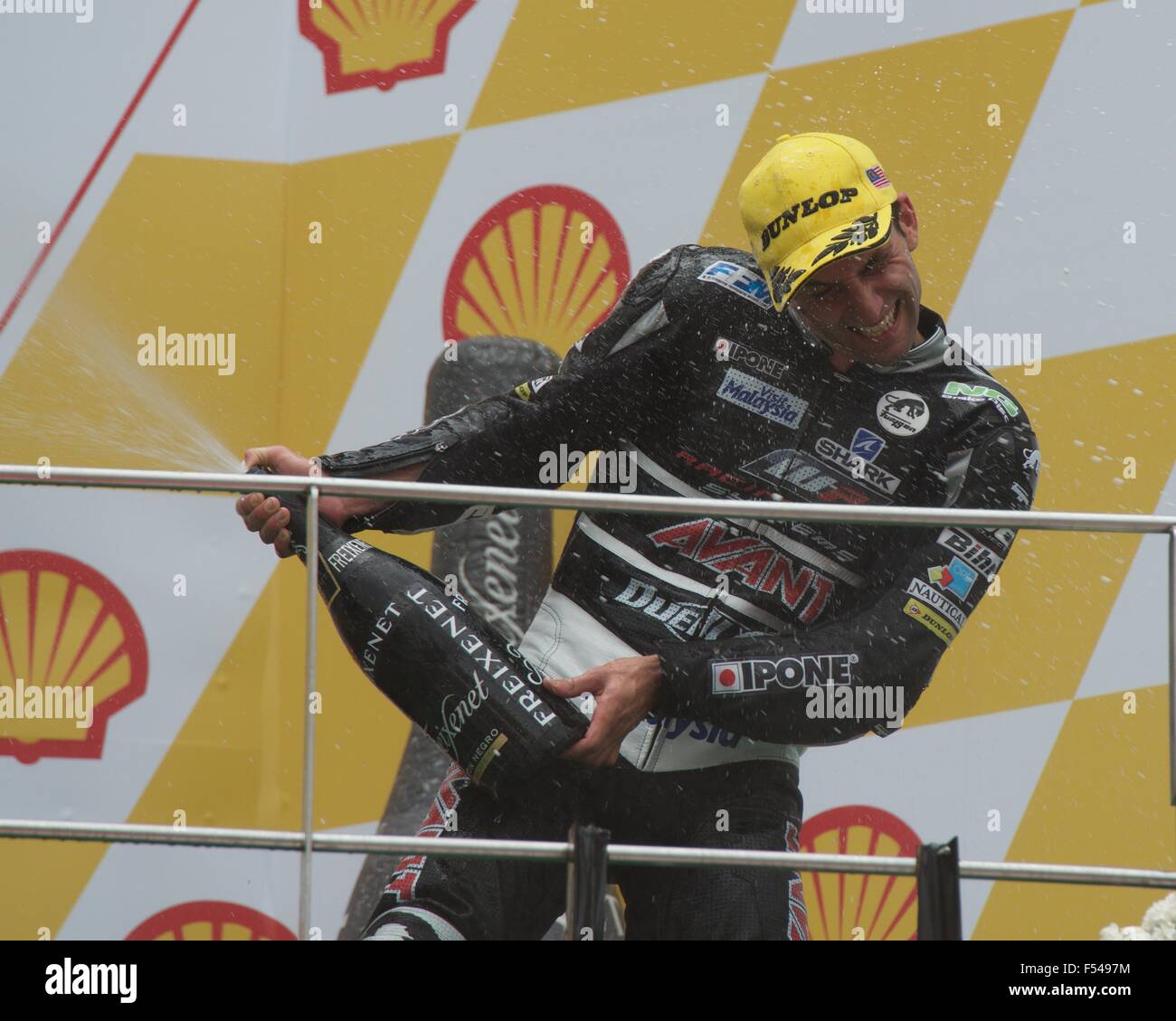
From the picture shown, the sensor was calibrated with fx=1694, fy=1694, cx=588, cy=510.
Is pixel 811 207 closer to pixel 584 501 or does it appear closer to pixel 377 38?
pixel 584 501

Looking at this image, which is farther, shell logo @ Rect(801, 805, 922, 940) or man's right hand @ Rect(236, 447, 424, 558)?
shell logo @ Rect(801, 805, 922, 940)

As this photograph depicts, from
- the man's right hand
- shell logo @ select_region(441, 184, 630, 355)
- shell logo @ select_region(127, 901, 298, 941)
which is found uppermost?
shell logo @ select_region(441, 184, 630, 355)

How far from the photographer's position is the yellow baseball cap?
1.99 metres

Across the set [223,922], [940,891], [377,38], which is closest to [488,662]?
[940,891]

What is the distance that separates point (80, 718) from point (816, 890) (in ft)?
4.11

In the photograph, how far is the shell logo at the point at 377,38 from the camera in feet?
9.24

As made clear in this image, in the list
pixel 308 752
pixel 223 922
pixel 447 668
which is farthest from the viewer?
pixel 223 922

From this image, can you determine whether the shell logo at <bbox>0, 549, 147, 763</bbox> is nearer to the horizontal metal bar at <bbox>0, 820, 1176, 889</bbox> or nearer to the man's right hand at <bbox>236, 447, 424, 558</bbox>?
the man's right hand at <bbox>236, 447, 424, 558</bbox>

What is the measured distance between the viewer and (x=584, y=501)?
1697 mm

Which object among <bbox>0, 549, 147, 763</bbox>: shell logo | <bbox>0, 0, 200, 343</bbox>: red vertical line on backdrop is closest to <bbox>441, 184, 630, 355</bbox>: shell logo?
<bbox>0, 0, 200, 343</bbox>: red vertical line on backdrop

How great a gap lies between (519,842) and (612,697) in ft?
0.79

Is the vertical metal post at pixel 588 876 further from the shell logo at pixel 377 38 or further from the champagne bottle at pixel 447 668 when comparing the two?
the shell logo at pixel 377 38

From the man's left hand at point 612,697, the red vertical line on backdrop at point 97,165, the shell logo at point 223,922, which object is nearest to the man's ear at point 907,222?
the man's left hand at point 612,697

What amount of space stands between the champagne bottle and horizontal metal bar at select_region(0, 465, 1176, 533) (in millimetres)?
213
